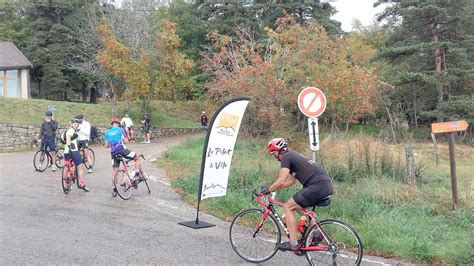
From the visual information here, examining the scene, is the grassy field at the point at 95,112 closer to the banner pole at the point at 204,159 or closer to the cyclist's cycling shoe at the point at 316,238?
the banner pole at the point at 204,159

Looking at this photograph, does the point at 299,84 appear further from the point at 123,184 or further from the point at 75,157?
the point at 75,157

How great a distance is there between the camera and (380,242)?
24.8 ft

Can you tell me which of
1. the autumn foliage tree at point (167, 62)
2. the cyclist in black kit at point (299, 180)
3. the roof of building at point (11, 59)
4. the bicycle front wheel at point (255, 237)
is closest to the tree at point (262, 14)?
the autumn foliage tree at point (167, 62)

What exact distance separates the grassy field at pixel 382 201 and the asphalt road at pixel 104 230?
70 cm

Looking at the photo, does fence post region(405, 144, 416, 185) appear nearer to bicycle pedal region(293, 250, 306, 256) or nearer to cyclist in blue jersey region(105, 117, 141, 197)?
bicycle pedal region(293, 250, 306, 256)

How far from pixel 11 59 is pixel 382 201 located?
1513 inches

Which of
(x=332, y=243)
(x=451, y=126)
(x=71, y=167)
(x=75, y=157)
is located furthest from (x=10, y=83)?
(x=332, y=243)

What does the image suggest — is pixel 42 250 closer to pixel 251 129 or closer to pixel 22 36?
pixel 251 129

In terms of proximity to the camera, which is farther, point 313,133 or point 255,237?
point 313,133

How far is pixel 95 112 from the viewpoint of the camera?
35125 millimetres

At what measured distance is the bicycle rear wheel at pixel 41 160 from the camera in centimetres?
1562

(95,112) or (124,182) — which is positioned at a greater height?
(95,112)

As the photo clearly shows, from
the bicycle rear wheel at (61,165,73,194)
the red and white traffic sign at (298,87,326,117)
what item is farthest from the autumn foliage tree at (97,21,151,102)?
the red and white traffic sign at (298,87,326,117)

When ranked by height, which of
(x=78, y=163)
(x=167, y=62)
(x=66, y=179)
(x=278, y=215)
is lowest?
(x=278, y=215)
